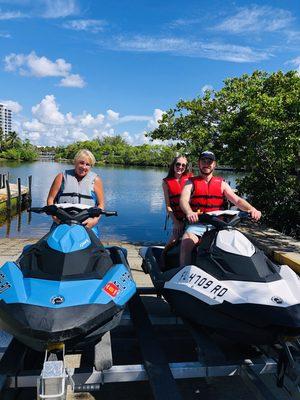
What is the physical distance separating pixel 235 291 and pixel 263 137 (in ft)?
25.7

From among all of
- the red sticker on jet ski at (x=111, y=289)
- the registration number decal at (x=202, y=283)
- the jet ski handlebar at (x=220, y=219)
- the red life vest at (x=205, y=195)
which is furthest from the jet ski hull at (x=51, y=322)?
the red life vest at (x=205, y=195)

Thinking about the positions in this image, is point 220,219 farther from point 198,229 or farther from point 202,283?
point 202,283

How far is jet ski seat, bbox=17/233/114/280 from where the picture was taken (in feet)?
8.64

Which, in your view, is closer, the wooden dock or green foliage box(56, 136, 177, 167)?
the wooden dock

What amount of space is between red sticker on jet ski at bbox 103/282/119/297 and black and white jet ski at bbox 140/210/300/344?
0.54 meters

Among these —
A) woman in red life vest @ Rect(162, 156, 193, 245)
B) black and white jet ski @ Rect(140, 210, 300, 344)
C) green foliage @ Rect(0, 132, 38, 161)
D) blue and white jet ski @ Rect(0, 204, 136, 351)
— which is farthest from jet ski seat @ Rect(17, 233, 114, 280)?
green foliage @ Rect(0, 132, 38, 161)

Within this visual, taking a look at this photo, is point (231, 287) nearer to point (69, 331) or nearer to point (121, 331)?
point (69, 331)

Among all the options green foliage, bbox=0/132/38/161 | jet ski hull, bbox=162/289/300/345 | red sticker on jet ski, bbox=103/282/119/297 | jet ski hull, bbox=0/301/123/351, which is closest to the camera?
jet ski hull, bbox=0/301/123/351

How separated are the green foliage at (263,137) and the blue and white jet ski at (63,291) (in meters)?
7.08

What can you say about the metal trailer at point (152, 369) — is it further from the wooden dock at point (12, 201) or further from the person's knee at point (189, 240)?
the wooden dock at point (12, 201)

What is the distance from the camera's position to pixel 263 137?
386 inches

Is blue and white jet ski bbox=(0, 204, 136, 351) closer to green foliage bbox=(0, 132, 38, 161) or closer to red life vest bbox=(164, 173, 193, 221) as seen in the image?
red life vest bbox=(164, 173, 193, 221)

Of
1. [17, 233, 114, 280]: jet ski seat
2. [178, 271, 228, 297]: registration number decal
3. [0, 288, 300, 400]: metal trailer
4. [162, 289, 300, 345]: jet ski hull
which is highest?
[17, 233, 114, 280]: jet ski seat

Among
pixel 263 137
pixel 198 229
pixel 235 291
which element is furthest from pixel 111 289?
pixel 263 137
